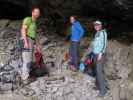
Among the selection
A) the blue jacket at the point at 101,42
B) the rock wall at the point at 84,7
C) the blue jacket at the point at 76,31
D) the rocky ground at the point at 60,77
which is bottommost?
the rocky ground at the point at 60,77

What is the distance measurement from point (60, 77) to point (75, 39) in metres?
1.44

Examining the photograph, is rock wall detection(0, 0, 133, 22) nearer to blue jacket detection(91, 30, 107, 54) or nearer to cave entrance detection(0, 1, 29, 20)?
cave entrance detection(0, 1, 29, 20)

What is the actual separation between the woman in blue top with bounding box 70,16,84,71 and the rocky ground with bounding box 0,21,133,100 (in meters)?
0.41

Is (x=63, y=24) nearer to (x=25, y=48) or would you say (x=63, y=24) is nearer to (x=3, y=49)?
(x=3, y=49)

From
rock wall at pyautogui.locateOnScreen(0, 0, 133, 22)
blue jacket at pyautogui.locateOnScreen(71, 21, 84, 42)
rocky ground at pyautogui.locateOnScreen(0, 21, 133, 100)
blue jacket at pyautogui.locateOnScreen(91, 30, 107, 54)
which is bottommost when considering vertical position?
rocky ground at pyautogui.locateOnScreen(0, 21, 133, 100)

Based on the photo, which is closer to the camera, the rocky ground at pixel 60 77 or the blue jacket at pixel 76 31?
the rocky ground at pixel 60 77

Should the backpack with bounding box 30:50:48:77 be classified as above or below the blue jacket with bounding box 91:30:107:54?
below

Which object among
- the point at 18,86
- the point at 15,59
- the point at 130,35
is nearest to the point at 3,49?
the point at 15,59

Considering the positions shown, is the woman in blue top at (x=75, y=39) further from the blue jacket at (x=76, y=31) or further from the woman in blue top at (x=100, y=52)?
the woman in blue top at (x=100, y=52)

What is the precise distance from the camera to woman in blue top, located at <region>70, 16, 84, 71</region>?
547 inches

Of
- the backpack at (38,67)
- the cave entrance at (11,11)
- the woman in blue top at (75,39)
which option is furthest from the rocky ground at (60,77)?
the cave entrance at (11,11)

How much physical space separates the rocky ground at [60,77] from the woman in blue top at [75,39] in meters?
0.41

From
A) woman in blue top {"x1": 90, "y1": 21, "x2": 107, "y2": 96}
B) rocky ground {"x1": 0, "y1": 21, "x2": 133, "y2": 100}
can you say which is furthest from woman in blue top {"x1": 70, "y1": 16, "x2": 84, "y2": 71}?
woman in blue top {"x1": 90, "y1": 21, "x2": 107, "y2": 96}

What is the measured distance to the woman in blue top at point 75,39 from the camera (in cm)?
1391
